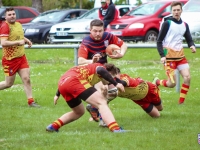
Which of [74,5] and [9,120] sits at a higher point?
[9,120]

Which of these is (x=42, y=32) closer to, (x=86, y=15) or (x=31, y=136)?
(x=86, y=15)

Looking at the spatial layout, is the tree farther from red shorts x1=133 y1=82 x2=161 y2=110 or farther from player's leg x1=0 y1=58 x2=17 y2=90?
red shorts x1=133 y1=82 x2=161 y2=110

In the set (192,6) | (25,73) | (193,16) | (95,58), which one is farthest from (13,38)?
(192,6)

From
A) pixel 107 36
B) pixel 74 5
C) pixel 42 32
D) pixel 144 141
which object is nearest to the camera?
pixel 144 141

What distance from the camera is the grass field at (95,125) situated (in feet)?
25.0

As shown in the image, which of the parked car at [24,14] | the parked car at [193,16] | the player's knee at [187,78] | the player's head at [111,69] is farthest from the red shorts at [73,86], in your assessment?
the parked car at [24,14]

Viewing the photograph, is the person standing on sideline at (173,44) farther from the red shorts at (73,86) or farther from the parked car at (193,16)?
the parked car at (193,16)

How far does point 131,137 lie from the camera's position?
8.00 meters

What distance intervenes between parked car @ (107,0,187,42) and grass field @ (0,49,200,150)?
6028mm

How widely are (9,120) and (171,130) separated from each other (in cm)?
Result: 274

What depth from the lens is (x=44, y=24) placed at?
997 inches

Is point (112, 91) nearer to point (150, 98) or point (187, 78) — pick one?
point (150, 98)

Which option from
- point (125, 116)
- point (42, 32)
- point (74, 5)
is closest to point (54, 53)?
point (42, 32)

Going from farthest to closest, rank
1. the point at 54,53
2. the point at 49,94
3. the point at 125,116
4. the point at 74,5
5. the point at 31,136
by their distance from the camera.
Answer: the point at 74,5 < the point at 54,53 < the point at 49,94 < the point at 125,116 < the point at 31,136
